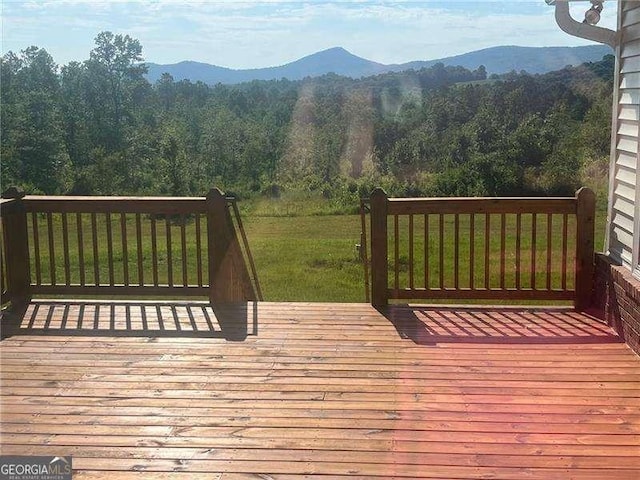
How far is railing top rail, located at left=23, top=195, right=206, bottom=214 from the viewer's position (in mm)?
4977

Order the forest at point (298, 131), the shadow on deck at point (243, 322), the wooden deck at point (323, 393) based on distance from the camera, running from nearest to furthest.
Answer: the wooden deck at point (323, 393)
the shadow on deck at point (243, 322)
the forest at point (298, 131)

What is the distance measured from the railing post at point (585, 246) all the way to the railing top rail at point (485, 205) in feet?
0.22

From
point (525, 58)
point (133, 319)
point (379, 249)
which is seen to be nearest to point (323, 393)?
point (379, 249)

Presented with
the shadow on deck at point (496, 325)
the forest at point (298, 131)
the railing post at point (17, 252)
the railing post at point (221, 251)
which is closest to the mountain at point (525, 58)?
the forest at point (298, 131)

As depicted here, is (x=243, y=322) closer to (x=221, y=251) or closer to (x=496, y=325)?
(x=221, y=251)

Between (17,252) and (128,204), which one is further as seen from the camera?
(17,252)

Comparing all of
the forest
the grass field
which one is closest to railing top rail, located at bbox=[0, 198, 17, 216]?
the grass field

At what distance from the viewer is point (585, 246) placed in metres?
4.71

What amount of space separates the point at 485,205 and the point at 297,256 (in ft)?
13.6

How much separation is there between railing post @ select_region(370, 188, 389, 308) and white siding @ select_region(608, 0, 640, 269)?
1567mm

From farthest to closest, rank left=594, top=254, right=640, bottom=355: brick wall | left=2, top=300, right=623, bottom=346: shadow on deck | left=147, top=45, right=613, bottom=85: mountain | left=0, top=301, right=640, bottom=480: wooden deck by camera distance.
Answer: left=147, top=45, right=613, bottom=85: mountain, left=2, top=300, right=623, bottom=346: shadow on deck, left=594, top=254, right=640, bottom=355: brick wall, left=0, top=301, right=640, bottom=480: wooden deck

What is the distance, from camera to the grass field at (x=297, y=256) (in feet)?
Result: 24.1

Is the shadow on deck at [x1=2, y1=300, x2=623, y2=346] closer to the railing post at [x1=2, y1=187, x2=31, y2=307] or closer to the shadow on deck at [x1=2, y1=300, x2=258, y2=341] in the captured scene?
the shadow on deck at [x1=2, y1=300, x2=258, y2=341]

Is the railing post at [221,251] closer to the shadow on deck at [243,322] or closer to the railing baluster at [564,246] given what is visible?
the shadow on deck at [243,322]
